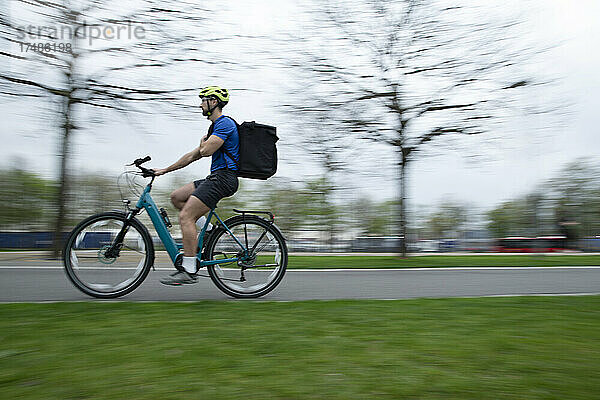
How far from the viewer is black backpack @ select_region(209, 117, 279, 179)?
5.13 m

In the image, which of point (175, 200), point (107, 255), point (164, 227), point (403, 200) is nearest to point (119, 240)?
point (107, 255)

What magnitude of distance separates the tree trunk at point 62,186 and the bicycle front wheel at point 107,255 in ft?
22.0

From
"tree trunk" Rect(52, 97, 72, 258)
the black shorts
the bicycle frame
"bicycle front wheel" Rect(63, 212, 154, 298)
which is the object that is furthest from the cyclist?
"tree trunk" Rect(52, 97, 72, 258)

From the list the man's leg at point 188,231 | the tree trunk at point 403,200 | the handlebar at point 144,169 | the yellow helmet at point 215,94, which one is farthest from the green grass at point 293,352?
the tree trunk at point 403,200

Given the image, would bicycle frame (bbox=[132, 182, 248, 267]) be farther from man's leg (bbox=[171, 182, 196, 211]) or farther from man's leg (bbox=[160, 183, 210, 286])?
man's leg (bbox=[171, 182, 196, 211])

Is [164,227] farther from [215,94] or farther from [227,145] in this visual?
[215,94]

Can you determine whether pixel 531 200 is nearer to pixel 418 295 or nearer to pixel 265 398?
pixel 418 295

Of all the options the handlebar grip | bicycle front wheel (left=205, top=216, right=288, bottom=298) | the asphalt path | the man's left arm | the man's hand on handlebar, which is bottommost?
the asphalt path

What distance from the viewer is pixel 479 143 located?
45.4 ft

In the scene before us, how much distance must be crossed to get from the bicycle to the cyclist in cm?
12

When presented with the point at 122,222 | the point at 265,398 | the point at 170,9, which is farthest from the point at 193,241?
the point at 170,9

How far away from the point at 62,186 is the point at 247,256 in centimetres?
780

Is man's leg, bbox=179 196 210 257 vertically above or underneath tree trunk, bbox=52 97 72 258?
underneath

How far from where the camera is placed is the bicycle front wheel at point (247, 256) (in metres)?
5.33
